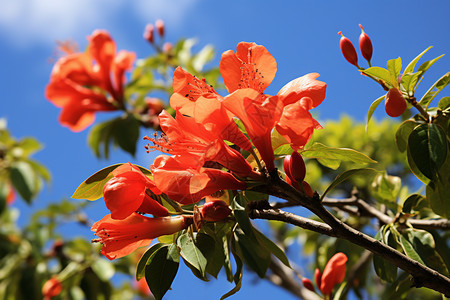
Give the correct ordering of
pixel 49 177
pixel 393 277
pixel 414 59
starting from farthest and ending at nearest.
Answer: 1. pixel 49 177
2. pixel 393 277
3. pixel 414 59

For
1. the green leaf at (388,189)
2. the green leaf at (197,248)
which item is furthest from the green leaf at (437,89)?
the green leaf at (197,248)

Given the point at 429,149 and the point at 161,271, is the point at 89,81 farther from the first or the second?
the point at 429,149

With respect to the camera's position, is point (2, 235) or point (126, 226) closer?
point (126, 226)

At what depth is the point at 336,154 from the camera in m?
1.44

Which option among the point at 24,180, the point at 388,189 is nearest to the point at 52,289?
the point at 24,180

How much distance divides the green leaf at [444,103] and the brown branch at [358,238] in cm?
70

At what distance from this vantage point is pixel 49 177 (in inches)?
160

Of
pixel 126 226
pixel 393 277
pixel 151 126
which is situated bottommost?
pixel 393 277

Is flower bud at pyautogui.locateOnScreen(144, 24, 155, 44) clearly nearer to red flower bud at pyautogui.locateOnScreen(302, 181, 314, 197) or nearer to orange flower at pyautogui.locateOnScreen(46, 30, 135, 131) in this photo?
orange flower at pyautogui.locateOnScreen(46, 30, 135, 131)

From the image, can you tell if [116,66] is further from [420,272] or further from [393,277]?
[420,272]

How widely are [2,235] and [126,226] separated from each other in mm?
3603

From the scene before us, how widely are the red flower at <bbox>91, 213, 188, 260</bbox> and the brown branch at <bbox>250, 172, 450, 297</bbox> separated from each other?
0.33 m

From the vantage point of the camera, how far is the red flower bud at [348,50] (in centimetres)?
152

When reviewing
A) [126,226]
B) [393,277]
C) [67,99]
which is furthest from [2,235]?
[393,277]
